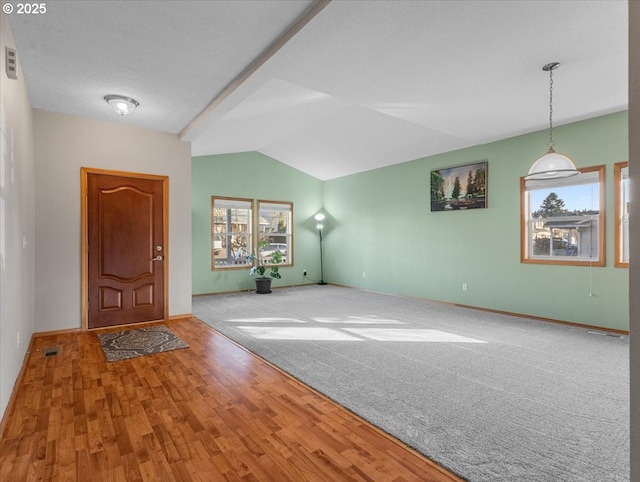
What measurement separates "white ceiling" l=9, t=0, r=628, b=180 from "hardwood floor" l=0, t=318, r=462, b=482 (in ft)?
8.89

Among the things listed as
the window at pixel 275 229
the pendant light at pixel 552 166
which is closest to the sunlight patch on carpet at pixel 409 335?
the pendant light at pixel 552 166

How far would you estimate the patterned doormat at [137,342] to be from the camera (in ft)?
11.6

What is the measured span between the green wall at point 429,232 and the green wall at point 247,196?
0.9 inches

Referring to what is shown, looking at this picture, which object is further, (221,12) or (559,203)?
(559,203)

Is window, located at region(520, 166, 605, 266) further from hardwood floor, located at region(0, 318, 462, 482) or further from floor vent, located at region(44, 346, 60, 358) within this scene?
floor vent, located at region(44, 346, 60, 358)

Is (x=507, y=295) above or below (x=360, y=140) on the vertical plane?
below

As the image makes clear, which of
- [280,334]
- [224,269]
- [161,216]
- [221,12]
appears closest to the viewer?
[221,12]

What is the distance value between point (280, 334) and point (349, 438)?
2299mm

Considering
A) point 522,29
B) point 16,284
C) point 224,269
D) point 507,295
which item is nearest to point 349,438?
point 16,284

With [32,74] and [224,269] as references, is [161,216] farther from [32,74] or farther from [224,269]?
[224,269]

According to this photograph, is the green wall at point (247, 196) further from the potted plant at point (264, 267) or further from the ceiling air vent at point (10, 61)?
the ceiling air vent at point (10, 61)

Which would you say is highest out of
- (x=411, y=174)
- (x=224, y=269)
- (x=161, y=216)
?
(x=411, y=174)

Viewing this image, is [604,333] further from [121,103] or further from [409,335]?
[121,103]

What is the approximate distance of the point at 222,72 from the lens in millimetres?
3295
